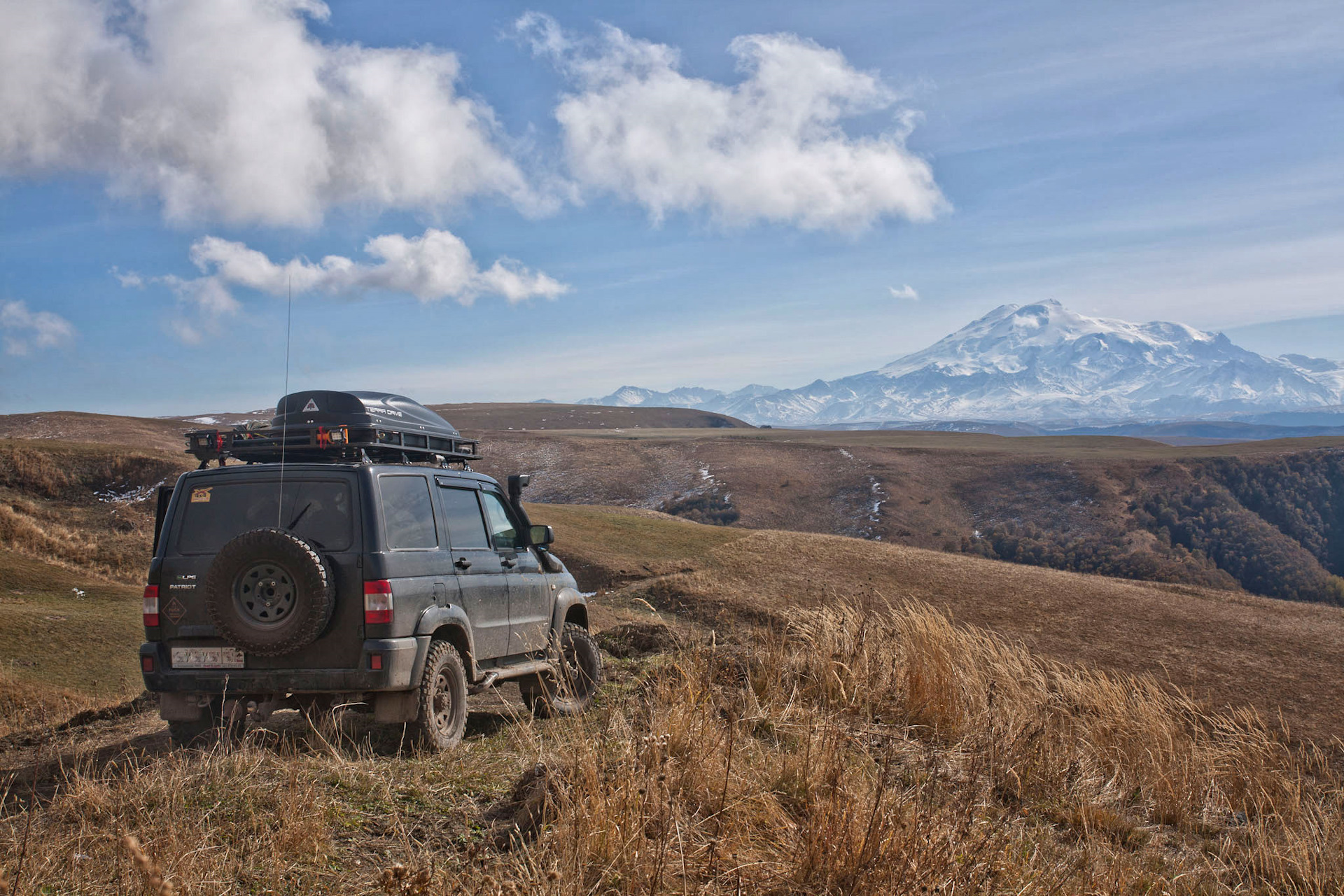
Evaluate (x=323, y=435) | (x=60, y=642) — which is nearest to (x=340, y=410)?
(x=323, y=435)

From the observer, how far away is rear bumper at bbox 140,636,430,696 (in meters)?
5.91

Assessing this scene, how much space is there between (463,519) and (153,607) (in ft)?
7.79

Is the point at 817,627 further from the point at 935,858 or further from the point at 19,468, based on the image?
the point at 19,468

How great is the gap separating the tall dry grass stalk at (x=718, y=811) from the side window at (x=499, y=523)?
75.2 inches

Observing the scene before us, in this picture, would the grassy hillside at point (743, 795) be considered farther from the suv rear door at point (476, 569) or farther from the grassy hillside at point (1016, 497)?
the grassy hillside at point (1016, 497)

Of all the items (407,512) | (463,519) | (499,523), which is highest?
(407,512)

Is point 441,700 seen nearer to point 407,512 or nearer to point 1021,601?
point 407,512

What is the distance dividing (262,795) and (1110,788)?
5.97 metres

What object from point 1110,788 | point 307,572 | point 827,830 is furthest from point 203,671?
point 1110,788

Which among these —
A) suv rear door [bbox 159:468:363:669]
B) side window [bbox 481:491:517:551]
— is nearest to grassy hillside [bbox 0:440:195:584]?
side window [bbox 481:491:517:551]

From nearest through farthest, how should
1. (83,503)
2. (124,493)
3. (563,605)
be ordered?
(563,605) < (83,503) < (124,493)

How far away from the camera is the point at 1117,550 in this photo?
53438mm

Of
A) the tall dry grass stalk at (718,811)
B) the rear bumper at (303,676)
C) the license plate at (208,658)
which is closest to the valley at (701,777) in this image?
the tall dry grass stalk at (718,811)

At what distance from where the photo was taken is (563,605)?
889 cm
